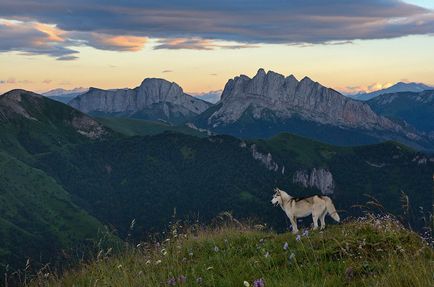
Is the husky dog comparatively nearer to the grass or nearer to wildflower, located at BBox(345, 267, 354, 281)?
the grass

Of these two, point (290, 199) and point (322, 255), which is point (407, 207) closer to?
point (322, 255)

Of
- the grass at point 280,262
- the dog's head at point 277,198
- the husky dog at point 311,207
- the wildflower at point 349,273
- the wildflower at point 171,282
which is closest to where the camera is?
the grass at point 280,262

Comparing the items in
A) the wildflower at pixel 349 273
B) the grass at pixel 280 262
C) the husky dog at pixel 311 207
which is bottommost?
the husky dog at pixel 311 207

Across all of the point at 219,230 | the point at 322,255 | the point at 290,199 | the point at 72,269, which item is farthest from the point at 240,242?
the point at 290,199

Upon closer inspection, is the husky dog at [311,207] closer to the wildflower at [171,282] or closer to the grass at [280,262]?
the grass at [280,262]

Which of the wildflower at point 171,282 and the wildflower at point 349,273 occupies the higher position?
the wildflower at point 349,273

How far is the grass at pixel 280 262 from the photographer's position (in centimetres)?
683

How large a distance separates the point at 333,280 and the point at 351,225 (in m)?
4.96

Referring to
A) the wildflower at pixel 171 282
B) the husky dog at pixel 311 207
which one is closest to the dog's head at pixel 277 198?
the husky dog at pixel 311 207

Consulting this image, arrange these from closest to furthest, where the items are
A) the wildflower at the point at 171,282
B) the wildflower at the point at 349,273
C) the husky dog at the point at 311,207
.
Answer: the wildflower at the point at 349,273
the wildflower at the point at 171,282
the husky dog at the point at 311,207

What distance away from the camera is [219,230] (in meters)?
14.0

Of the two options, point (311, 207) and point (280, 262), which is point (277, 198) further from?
point (280, 262)

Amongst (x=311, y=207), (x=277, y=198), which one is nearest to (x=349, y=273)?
(x=311, y=207)

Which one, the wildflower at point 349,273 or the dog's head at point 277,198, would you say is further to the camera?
the dog's head at point 277,198
